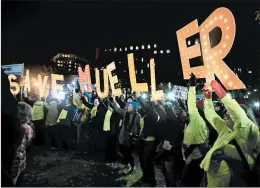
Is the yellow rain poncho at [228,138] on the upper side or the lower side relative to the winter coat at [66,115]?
lower

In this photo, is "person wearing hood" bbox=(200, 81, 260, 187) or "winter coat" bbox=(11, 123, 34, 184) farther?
"winter coat" bbox=(11, 123, 34, 184)

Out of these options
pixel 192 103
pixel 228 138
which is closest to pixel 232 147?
pixel 228 138

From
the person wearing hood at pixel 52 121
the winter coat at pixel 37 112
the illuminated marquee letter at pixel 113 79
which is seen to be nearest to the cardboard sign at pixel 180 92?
the illuminated marquee letter at pixel 113 79

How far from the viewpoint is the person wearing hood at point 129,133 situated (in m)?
5.04

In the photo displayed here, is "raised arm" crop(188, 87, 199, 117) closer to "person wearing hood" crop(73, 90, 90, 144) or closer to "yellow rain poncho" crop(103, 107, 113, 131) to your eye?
"yellow rain poncho" crop(103, 107, 113, 131)

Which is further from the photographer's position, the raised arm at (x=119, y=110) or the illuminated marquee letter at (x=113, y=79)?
the raised arm at (x=119, y=110)

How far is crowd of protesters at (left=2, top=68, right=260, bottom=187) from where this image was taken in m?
4.33

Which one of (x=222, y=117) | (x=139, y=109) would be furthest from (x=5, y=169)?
(x=222, y=117)

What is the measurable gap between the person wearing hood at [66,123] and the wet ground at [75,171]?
0.62 feet

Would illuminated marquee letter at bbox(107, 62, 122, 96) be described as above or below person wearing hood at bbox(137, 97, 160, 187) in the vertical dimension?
above

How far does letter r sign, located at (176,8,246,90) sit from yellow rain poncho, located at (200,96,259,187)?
0.38 m

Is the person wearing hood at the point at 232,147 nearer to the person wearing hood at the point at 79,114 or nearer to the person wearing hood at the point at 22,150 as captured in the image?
the person wearing hood at the point at 79,114

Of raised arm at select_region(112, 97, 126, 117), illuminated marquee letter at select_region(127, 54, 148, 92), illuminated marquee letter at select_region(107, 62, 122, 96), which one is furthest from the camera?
raised arm at select_region(112, 97, 126, 117)

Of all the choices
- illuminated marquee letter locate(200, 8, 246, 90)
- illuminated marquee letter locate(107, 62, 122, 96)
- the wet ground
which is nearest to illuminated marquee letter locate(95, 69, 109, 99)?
illuminated marquee letter locate(107, 62, 122, 96)
